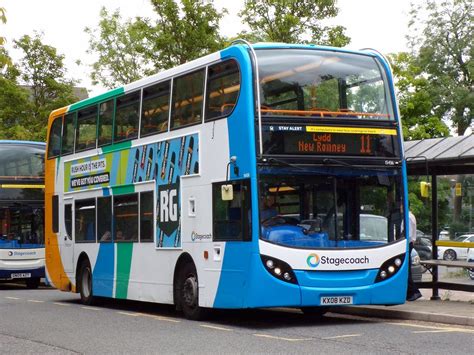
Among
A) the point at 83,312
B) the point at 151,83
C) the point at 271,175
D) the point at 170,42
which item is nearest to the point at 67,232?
the point at 83,312

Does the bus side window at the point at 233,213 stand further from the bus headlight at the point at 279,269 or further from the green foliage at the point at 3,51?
the green foliage at the point at 3,51

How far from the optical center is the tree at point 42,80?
47844 millimetres

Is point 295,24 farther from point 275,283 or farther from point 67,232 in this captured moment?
point 275,283

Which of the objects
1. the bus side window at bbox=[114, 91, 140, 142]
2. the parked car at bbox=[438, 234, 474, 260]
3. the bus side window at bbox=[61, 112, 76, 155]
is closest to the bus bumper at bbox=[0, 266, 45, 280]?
the bus side window at bbox=[61, 112, 76, 155]

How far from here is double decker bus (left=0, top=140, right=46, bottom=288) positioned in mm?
28562

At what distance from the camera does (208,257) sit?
50.4 ft

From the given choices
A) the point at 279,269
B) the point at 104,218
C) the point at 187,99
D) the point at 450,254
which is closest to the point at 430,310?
the point at 450,254

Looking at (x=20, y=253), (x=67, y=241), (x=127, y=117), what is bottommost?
(x=20, y=253)

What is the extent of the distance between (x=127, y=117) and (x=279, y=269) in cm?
598

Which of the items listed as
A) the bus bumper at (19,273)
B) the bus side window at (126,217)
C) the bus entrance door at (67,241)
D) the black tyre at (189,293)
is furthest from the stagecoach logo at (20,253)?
the black tyre at (189,293)

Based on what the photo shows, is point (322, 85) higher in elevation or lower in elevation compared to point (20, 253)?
higher

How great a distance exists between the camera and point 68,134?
21.9 m

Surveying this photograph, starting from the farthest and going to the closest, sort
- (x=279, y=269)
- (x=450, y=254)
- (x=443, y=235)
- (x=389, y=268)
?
(x=443, y=235), (x=450, y=254), (x=389, y=268), (x=279, y=269)

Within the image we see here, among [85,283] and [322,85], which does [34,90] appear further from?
[322,85]
